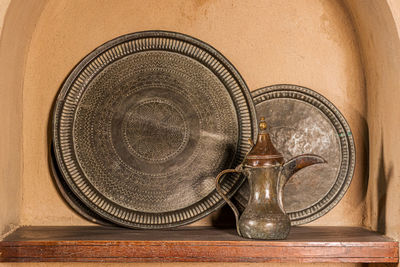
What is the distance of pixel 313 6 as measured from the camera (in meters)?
1.33

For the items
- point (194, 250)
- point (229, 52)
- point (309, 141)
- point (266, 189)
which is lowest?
point (194, 250)

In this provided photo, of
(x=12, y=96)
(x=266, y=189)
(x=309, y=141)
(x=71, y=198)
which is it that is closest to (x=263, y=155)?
(x=266, y=189)

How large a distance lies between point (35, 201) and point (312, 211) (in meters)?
0.74

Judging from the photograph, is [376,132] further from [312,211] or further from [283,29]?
[283,29]

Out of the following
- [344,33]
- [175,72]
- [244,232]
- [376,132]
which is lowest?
[244,232]

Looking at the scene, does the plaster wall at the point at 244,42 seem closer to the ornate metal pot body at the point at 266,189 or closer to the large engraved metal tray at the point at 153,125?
the large engraved metal tray at the point at 153,125

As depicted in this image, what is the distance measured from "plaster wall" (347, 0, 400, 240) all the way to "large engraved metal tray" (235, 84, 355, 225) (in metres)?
0.08

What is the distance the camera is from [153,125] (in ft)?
4.11

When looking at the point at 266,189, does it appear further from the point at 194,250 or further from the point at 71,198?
the point at 71,198

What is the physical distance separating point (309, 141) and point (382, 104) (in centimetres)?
21

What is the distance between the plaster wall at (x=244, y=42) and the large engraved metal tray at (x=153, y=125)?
8cm

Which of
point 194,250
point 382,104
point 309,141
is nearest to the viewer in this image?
point 194,250

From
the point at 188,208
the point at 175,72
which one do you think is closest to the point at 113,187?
the point at 188,208

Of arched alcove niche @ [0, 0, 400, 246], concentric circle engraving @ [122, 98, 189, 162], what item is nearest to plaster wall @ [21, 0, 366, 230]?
arched alcove niche @ [0, 0, 400, 246]
